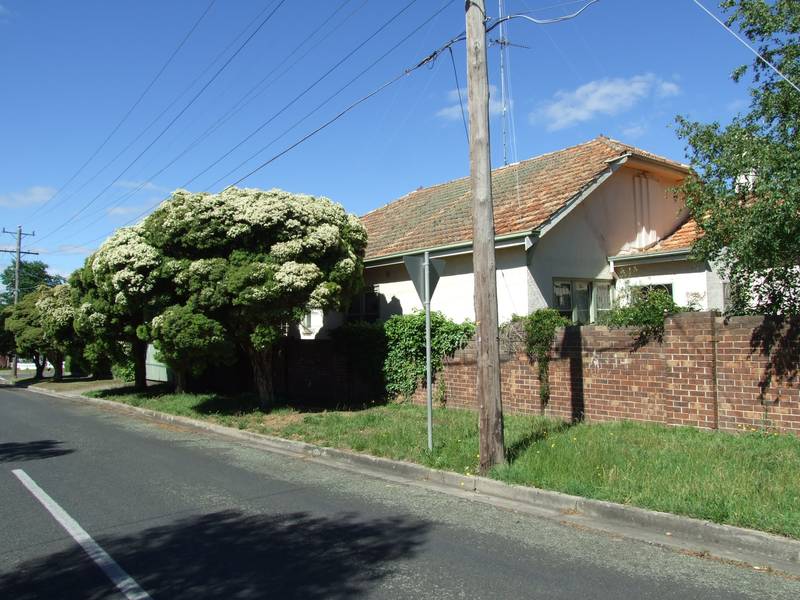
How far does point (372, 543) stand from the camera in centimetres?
582

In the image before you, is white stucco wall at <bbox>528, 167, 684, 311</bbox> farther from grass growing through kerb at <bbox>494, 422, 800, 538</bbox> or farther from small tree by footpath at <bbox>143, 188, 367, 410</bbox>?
grass growing through kerb at <bbox>494, 422, 800, 538</bbox>

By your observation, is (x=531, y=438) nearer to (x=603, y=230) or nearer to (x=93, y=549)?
(x=93, y=549)

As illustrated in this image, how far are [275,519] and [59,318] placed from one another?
2066cm

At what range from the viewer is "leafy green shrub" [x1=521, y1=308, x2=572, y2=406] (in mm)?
11672

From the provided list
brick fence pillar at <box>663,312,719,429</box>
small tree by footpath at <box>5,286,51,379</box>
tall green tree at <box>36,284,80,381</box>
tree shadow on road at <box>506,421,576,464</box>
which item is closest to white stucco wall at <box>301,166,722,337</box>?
brick fence pillar at <box>663,312,719,429</box>

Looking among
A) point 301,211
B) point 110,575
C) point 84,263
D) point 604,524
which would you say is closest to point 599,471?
point 604,524

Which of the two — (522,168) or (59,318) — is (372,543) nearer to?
(522,168)

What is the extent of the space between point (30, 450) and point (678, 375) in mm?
10429

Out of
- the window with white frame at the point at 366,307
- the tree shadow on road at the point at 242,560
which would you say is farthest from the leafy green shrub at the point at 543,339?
the window with white frame at the point at 366,307

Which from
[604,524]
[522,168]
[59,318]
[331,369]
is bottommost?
[604,524]

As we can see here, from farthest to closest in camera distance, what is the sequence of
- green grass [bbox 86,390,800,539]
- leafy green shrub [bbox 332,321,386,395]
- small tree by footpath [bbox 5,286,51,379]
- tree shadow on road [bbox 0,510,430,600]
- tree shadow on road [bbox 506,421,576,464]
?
small tree by footpath [bbox 5,286,51,379], leafy green shrub [bbox 332,321,386,395], tree shadow on road [bbox 506,421,576,464], green grass [bbox 86,390,800,539], tree shadow on road [bbox 0,510,430,600]

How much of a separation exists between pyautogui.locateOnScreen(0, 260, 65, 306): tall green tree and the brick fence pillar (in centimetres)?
6927

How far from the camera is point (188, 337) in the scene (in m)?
12.9

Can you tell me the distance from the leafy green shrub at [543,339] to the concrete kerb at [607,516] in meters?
3.76
